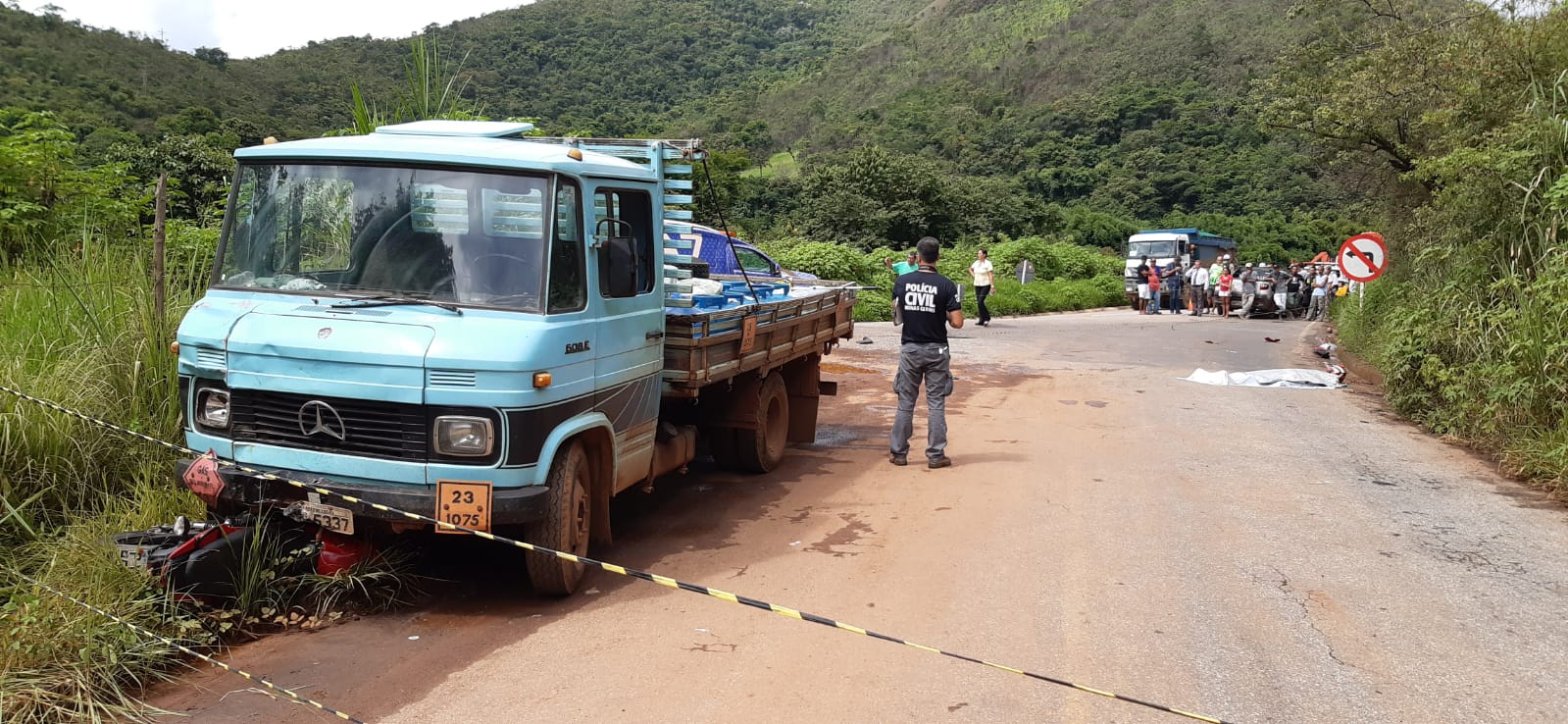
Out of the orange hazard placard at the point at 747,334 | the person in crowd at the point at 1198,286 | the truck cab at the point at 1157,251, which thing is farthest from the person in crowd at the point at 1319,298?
the orange hazard placard at the point at 747,334

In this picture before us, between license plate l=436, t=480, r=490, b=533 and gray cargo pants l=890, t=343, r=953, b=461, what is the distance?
4549mm

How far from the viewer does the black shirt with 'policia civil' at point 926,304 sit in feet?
28.6

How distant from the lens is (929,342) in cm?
884

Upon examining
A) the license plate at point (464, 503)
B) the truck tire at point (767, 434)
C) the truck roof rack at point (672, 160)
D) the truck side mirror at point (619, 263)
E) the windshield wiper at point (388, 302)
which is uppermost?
the truck roof rack at point (672, 160)

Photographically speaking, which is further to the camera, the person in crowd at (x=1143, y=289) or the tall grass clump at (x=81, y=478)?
the person in crowd at (x=1143, y=289)

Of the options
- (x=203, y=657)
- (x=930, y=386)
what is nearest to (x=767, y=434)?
(x=930, y=386)

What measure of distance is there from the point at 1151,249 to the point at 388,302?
115ft

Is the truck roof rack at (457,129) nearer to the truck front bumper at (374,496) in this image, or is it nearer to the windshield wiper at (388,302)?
the windshield wiper at (388,302)

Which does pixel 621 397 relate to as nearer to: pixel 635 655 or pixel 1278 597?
pixel 635 655

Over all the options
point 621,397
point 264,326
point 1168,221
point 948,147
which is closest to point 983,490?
point 621,397

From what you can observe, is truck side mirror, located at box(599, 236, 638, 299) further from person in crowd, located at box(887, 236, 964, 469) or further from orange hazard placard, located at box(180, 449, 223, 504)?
person in crowd, located at box(887, 236, 964, 469)

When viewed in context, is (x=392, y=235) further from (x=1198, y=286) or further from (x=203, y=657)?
(x=1198, y=286)

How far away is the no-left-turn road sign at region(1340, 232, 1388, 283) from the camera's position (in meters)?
16.3

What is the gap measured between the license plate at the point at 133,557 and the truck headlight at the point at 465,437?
139 cm
